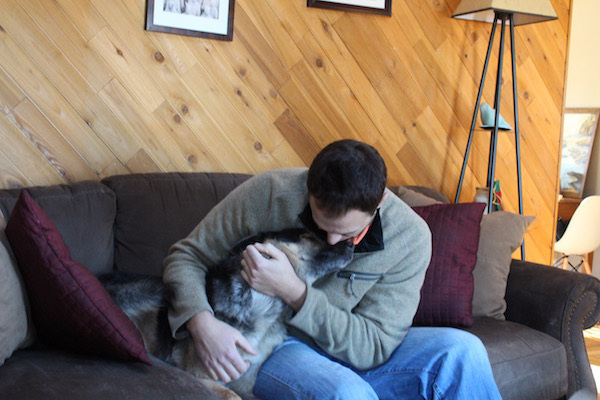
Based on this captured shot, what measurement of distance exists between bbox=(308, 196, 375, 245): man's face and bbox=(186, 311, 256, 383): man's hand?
1.03 ft

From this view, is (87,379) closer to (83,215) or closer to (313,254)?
(313,254)

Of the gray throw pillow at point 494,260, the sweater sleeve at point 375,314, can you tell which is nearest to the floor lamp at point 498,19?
the gray throw pillow at point 494,260

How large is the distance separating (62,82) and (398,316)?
140 cm

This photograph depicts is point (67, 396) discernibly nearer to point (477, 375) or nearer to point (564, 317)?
point (477, 375)

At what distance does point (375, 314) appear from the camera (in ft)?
5.07

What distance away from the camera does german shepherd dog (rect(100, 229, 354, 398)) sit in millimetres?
1467

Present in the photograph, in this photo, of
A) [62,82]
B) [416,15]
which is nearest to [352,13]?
[416,15]

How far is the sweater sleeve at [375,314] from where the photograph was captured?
146 cm

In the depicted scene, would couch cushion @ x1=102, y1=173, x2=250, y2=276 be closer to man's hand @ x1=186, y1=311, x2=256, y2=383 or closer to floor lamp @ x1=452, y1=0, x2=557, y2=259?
man's hand @ x1=186, y1=311, x2=256, y2=383

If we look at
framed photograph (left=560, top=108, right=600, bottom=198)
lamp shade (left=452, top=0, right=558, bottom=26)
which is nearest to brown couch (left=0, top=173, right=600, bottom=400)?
lamp shade (left=452, top=0, right=558, bottom=26)


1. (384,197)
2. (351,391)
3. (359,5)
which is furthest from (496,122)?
(351,391)

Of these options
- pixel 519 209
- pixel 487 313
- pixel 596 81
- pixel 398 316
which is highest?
pixel 398 316

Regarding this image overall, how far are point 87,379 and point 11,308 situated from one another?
9.8 inches

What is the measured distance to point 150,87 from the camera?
2.30 m
